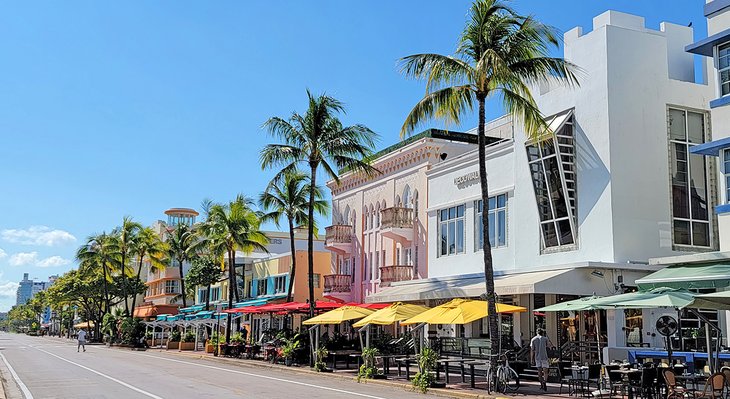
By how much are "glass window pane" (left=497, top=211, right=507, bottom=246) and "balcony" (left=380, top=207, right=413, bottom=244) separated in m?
6.88

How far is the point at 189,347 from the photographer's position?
5516cm

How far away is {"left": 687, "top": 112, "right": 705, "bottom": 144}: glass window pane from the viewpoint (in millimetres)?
25984

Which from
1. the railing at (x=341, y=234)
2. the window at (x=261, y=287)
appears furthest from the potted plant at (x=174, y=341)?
the railing at (x=341, y=234)

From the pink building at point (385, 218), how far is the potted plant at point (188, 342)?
16.5 m

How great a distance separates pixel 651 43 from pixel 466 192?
31.5 ft

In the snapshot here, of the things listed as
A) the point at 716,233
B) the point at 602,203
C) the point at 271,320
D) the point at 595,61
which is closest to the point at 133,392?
the point at 602,203

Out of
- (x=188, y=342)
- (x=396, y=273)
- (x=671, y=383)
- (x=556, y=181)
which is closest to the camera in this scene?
(x=671, y=383)

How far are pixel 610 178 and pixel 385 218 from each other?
44.8ft

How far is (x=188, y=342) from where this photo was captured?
55156mm

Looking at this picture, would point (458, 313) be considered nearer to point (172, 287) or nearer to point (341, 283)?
point (341, 283)

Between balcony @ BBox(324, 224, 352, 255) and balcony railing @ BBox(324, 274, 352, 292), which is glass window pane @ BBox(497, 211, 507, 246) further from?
balcony @ BBox(324, 224, 352, 255)

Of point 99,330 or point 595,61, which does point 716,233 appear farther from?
point 99,330

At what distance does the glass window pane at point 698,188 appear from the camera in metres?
25.7

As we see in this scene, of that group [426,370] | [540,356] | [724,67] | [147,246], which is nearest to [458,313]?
[426,370]
